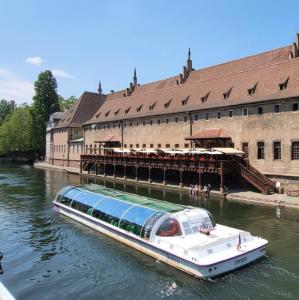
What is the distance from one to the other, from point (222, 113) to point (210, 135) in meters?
2.71

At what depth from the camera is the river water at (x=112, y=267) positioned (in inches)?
582

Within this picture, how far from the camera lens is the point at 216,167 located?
123 ft

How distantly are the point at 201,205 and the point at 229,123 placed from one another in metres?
12.5

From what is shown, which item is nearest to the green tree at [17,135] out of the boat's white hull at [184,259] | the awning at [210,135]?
the awning at [210,135]

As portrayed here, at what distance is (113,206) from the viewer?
2306 centimetres

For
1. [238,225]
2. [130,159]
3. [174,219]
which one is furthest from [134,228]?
[130,159]

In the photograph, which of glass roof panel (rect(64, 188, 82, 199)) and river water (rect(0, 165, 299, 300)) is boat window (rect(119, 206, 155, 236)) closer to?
river water (rect(0, 165, 299, 300))

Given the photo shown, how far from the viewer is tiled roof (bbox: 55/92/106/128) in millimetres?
78300

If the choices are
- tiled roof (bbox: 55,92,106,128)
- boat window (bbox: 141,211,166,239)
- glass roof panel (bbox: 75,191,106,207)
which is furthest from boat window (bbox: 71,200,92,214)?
tiled roof (bbox: 55,92,106,128)

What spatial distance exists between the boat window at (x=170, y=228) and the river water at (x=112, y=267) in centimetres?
134

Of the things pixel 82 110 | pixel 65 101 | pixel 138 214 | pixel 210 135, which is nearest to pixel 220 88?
pixel 210 135

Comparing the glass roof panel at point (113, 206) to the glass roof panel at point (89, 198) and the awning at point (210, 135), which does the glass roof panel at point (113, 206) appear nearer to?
the glass roof panel at point (89, 198)

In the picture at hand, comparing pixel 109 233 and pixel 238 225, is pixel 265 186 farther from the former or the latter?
pixel 109 233

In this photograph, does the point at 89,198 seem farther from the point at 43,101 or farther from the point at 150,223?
the point at 43,101
